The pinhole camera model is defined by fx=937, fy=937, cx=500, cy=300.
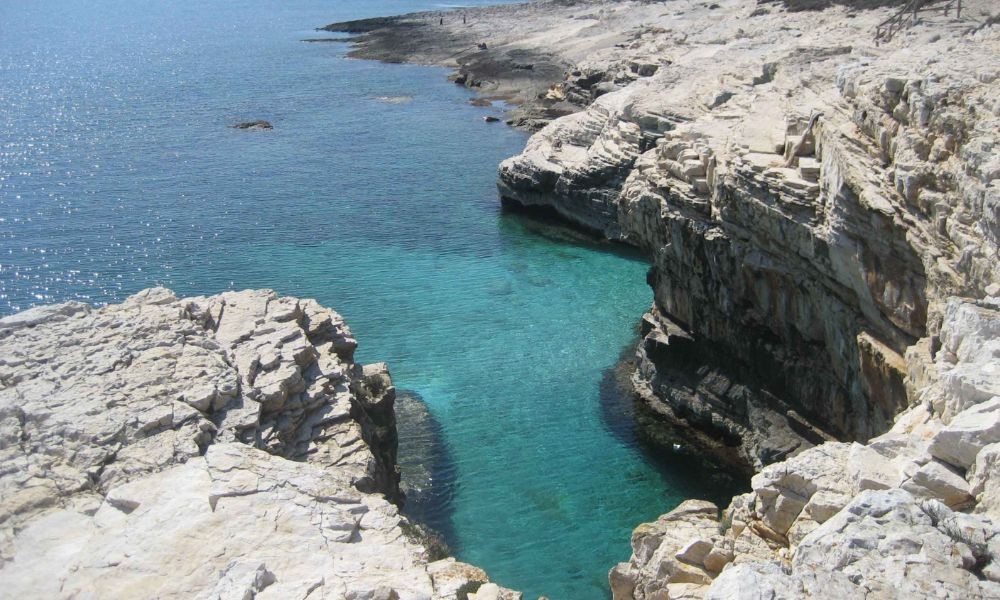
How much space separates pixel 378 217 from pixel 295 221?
462cm

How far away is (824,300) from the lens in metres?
27.9

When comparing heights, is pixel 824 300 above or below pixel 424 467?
above

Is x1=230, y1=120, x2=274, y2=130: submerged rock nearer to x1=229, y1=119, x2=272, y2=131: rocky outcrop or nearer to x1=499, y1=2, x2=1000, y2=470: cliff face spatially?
x1=229, y1=119, x2=272, y2=131: rocky outcrop

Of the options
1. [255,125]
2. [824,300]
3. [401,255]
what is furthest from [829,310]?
[255,125]

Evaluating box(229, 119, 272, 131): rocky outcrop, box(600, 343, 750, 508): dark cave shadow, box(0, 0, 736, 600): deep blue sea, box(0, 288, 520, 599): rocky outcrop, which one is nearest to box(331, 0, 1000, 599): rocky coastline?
box(600, 343, 750, 508): dark cave shadow

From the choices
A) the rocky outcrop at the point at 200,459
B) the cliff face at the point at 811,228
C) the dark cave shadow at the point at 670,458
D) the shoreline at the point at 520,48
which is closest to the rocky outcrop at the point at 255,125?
the shoreline at the point at 520,48

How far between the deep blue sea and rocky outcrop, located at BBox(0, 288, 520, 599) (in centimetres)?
484

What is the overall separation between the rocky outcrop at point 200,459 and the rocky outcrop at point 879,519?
383cm

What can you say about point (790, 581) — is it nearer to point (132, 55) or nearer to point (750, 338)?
point (750, 338)

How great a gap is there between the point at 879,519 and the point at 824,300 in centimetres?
1535

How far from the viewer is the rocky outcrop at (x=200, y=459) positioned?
18.1 meters

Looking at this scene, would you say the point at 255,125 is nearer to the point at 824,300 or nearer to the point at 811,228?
the point at 824,300

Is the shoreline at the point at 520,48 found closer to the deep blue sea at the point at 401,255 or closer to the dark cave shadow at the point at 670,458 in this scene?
the deep blue sea at the point at 401,255

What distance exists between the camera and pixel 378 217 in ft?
175
